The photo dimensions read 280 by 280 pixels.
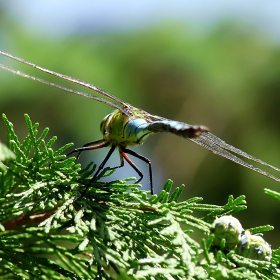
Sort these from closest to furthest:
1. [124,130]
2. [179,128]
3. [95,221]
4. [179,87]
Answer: [95,221] < [179,128] < [124,130] < [179,87]

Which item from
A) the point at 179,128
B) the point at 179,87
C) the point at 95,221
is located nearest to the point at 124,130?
the point at 179,128

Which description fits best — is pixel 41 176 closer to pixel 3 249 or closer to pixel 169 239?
pixel 3 249

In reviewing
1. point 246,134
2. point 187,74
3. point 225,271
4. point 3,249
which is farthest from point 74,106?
point 225,271

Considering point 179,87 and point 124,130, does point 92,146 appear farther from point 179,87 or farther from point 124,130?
point 179,87

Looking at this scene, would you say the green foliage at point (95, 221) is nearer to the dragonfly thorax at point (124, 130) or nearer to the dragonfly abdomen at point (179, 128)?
the dragonfly abdomen at point (179, 128)

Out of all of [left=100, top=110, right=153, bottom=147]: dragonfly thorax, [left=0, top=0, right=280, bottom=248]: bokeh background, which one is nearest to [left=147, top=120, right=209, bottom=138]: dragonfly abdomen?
[left=100, top=110, right=153, bottom=147]: dragonfly thorax
